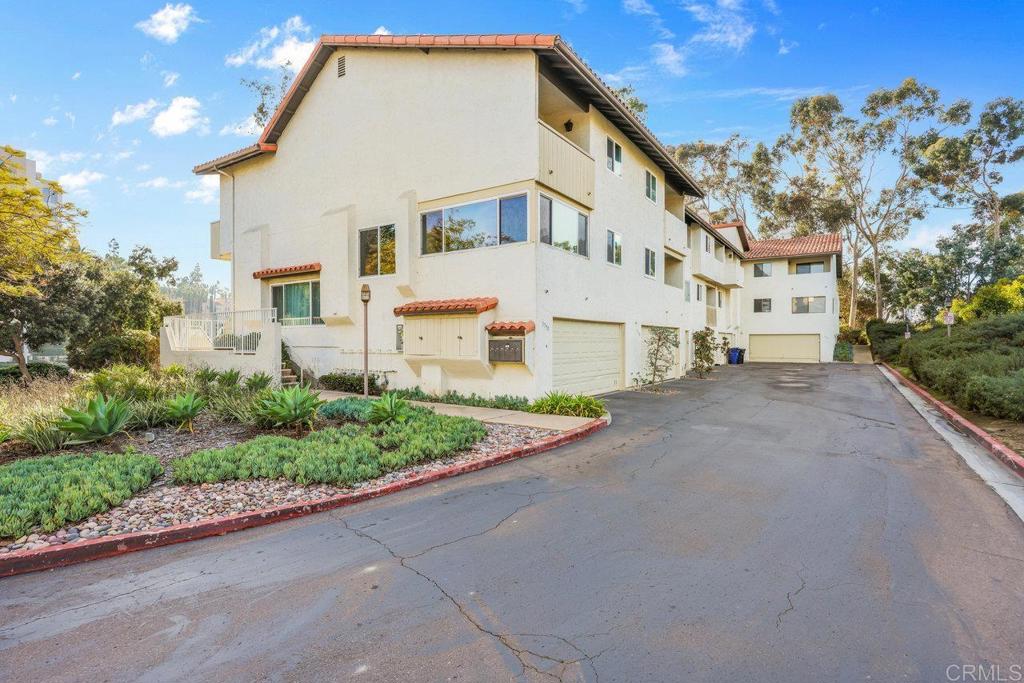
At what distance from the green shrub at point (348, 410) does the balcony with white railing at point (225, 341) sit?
18.5ft

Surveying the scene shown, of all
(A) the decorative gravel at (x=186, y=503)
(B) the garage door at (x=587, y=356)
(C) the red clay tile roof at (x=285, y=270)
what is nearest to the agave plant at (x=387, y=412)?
(A) the decorative gravel at (x=186, y=503)

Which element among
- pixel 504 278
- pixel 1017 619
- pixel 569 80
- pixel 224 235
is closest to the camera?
pixel 1017 619

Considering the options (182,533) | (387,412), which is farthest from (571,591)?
(387,412)

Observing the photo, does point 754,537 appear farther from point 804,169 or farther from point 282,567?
point 804,169

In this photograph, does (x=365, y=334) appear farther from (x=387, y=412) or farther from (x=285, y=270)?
(x=285, y=270)

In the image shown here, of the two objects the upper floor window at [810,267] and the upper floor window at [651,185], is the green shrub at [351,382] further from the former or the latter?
the upper floor window at [810,267]

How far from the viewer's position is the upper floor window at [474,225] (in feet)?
39.2

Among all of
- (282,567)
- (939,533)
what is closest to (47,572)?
(282,567)

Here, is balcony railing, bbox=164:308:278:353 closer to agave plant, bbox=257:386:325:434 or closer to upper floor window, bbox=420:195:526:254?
upper floor window, bbox=420:195:526:254

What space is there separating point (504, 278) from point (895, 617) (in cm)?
978

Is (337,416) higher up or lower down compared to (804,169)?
lower down

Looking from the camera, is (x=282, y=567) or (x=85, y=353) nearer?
(x=282, y=567)

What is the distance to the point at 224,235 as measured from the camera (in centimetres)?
1894

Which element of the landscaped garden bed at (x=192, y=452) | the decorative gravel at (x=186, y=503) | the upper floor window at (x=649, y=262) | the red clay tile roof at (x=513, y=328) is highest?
the upper floor window at (x=649, y=262)
